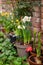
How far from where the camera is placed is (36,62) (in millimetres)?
2623

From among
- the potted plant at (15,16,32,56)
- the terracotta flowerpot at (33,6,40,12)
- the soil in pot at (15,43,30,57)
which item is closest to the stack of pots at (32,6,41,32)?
the terracotta flowerpot at (33,6,40,12)

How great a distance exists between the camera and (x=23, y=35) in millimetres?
3125

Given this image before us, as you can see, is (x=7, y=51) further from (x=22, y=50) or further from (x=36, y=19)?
(x=36, y=19)

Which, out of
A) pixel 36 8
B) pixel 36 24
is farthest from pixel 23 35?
pixel 36 8

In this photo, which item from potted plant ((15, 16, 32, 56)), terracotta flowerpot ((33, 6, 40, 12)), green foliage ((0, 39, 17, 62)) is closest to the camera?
green foliage ((0, 39, 17, 62))

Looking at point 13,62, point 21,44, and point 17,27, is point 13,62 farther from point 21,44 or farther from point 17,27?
point 17,27

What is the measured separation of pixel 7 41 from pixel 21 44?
1.06ft

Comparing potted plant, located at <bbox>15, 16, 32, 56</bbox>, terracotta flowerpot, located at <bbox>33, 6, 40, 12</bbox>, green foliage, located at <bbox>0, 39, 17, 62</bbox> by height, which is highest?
terracotta flowerpot, located at <bbox>33, 6, 40, 12</bbox>

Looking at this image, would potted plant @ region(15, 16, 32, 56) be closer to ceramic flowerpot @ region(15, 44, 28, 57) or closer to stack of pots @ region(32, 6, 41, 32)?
ceramic flowerpot @ region(15, 44, 28, 57)

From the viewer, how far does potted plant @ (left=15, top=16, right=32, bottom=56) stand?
306 centimetres

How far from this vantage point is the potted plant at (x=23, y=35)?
3059mm

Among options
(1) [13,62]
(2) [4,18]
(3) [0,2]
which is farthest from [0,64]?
(3) [0,2]

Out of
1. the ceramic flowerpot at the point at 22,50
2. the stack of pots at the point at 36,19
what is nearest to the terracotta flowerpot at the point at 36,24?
the stack of pots at the point at 36,19

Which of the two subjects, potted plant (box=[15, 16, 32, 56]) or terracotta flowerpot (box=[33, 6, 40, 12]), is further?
terracotta flowerpot (box=[33, 6, 40, 12])
